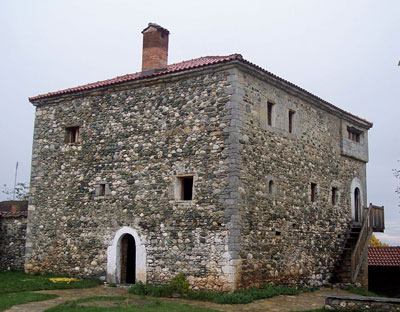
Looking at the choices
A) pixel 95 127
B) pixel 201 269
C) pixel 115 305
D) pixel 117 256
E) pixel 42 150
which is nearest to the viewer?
pixel 115 305

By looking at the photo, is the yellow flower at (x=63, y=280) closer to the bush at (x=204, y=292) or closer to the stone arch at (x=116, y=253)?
the stone arch at (x=116, y=253)

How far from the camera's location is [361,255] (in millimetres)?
20188

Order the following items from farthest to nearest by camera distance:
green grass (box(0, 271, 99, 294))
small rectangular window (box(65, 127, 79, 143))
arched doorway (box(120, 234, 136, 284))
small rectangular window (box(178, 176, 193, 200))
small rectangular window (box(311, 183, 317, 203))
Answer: small rectangular window (box(311, 183, 317, 203)), small rectangular window (box(65, 127, 79, 143)), arched doorway (box(120, 234, 136, 284)), small rectangular window (box(178, 176, 193, 200)), green grass (box(0, 271, 99, 294))

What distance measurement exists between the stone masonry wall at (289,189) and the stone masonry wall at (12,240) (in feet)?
32.4

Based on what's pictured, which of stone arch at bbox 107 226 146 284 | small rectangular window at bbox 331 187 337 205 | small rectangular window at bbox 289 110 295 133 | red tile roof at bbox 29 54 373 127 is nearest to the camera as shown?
red tile roof at bbox 29 54 373 127

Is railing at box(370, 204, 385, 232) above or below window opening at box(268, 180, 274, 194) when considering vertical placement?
below

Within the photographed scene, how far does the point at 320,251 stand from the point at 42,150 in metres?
11.1

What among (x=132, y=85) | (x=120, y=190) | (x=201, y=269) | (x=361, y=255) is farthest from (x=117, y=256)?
(x=361, y=255)

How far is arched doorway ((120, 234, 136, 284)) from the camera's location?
1742cm

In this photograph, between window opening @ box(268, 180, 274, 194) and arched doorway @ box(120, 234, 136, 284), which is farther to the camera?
arched doorway @ box(120, 234, 136, 284)

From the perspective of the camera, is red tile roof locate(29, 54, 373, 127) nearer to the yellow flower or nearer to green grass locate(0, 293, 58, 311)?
the yellow flower

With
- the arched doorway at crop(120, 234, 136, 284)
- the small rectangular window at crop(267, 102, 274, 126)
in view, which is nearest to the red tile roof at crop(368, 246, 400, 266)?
the small rectangular window at crop(267, 102, 274, 126)

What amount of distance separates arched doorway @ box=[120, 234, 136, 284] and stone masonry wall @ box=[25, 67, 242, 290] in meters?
0.55

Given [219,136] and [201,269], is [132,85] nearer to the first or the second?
[219,136]
